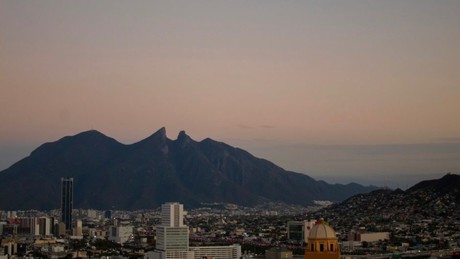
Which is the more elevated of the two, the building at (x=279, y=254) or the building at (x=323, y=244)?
the building at (x=323, y=244)

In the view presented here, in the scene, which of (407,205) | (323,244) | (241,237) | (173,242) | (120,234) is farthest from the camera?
(407,205)

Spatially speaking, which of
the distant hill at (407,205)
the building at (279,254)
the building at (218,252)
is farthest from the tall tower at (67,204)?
the building at (279,254)

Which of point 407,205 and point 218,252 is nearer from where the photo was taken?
point 218,252

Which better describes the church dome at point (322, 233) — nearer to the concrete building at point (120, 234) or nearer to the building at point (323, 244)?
the building at point (323, 244)

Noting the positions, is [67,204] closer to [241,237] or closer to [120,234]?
[120,234]

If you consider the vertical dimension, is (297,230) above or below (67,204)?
below

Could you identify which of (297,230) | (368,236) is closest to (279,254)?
(368,236)

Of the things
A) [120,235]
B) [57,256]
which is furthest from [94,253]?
[120,235]

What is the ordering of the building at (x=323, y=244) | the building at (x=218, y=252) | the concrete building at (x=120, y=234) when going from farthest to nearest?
→ the concrete building at (x=120, y=234), the building at (x=218, y=252), the building at (x=323, y=244)

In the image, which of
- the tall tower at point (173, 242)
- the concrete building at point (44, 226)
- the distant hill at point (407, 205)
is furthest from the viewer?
the distant hill at point (407, 205)
